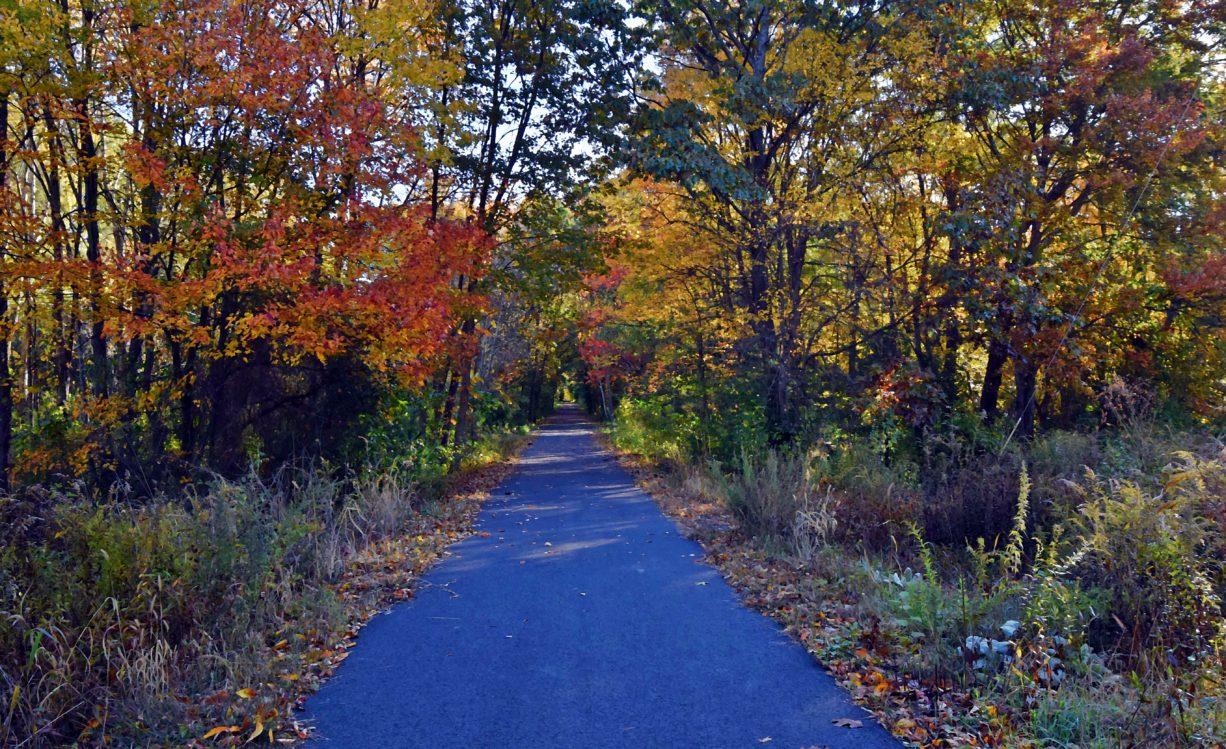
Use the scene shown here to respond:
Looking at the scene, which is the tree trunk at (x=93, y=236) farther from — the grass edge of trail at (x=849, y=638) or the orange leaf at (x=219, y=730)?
the grass edge of trail at (x=849, y=638)

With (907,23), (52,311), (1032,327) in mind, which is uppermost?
(907,23)

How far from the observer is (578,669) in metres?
5.52

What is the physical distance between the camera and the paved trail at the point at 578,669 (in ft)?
14.8

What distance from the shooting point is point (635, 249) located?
685 inches

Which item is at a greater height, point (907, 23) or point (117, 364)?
point (907, 23)

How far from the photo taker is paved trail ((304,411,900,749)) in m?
4.50

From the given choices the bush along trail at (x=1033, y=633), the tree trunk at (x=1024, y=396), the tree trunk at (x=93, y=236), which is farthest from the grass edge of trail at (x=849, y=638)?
the tree trunk at (x=1024, y=396)

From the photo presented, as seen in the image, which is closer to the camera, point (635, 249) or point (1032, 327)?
point (1032, 327)

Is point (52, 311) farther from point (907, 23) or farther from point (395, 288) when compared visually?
point (907, 23)

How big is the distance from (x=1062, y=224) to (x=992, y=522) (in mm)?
10182

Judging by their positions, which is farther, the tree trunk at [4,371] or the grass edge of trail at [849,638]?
the tree trunk at [4,371]

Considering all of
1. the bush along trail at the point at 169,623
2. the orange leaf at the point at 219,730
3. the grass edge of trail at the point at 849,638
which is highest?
the bush along trail at the point at 169,623

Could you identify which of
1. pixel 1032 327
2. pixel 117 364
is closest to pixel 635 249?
pixel 1032 327

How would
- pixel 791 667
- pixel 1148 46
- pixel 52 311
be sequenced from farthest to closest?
pixel 1148 46, pixel 52 311, pixel 791 667
